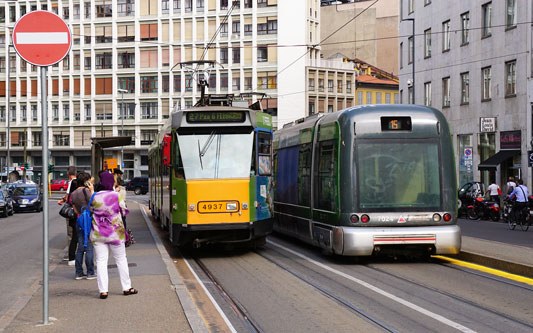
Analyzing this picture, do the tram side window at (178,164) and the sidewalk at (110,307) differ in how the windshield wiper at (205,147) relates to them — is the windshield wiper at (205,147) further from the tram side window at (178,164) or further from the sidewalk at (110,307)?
the sidewalk at (110,307)

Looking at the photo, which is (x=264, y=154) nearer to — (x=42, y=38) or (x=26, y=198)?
(x=42, y=38)

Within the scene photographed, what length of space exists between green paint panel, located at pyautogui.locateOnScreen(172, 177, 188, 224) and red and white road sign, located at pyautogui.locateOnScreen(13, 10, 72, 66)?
7.00 metres

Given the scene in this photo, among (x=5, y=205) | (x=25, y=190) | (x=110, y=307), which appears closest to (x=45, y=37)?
(x=110, y=307)

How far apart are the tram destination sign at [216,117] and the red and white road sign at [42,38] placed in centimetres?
718

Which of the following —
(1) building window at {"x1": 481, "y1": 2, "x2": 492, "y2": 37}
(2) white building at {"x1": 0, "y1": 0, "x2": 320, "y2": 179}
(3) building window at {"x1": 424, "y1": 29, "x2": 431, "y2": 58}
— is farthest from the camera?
(2) white building at {"x1": 0, "y1": 0, "x2": 320, "y2": 179}

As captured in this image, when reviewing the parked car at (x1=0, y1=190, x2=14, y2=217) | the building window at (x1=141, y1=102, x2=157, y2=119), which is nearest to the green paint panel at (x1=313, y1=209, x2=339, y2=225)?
the parked car at (x1=0, y1=190, x2=14, y2=217)

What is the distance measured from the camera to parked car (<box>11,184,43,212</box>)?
41188 millimetres

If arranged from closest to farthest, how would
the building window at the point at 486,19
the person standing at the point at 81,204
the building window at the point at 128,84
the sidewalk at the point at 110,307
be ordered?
the sidewalk at the point at 110,307
the person standing at the point at 81,204
the building window at the point at 486,19
the building window at the point at 128,84

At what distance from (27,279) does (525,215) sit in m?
18.1

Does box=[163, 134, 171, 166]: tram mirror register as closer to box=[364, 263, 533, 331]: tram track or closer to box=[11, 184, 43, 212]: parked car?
box=[364, 263, 533, 331]: tram track

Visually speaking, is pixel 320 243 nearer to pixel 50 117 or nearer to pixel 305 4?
pixel 305 4

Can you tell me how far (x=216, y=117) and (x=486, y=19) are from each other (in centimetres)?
2818

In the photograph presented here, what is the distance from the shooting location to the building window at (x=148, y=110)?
80.1 meters

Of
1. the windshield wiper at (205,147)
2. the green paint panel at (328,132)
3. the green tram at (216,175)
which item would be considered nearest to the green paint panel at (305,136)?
the green paint panel at (328,132)
